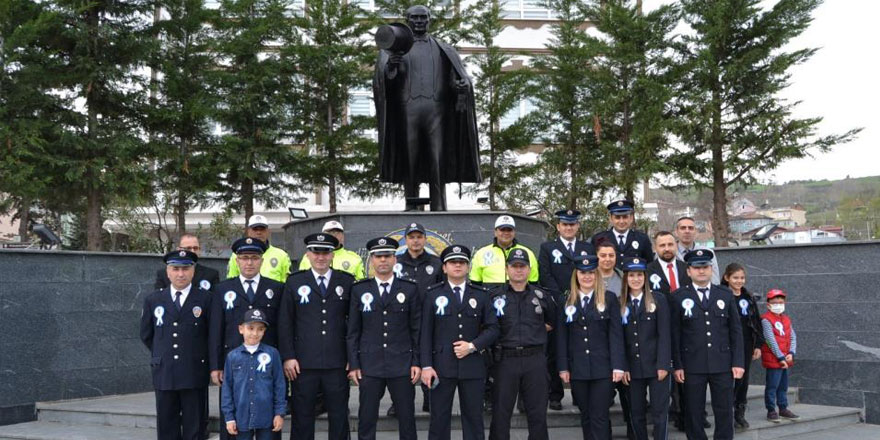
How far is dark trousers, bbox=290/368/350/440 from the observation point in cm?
549

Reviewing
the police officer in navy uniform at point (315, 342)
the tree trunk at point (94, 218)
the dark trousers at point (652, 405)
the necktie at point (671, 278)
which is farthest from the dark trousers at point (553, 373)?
the tree trunk at point (94, 218)

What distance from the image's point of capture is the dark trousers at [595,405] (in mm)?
5641

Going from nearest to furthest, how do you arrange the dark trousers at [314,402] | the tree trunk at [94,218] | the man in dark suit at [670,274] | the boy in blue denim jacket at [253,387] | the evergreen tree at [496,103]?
the boy in blue denim jacket at [253,387] < the dark trousers at [314,402] < the man in dark suit at [670,274] < the tree trunk at [94,218] < the evergreen tree at [496,103]

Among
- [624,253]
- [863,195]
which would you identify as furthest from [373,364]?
[863,195]

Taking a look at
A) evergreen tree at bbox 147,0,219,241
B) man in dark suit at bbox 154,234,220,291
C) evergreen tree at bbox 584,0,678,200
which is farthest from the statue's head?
evergreen tree at bbox 584,0,678,200

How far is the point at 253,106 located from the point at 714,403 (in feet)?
55.9

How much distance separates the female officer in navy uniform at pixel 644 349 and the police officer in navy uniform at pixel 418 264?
1.67 m

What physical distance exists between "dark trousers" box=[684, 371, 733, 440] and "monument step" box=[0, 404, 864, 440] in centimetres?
49

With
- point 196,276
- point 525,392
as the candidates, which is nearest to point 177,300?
point 196,276

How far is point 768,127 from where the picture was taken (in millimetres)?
20141

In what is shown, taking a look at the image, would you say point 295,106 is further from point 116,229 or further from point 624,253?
point 624,253

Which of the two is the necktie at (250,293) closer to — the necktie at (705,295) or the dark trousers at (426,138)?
the dark trousers at (426,138)

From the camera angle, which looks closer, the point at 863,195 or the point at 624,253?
the point at 624,253

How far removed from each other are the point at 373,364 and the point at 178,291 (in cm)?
173
